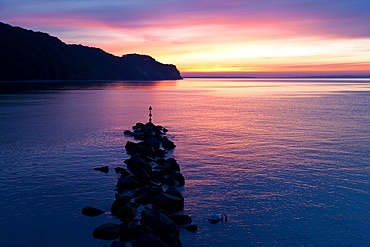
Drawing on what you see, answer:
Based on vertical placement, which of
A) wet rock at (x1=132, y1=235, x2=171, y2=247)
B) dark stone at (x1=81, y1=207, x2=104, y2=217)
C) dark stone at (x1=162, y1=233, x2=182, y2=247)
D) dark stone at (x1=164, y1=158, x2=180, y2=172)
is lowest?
dark stone at (x1=81, y1=207, x2=104, y2=217)

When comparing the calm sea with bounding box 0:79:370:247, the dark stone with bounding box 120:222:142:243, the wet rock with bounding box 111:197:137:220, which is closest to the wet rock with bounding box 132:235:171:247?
the dark stone with bounding box 120:222:142:243

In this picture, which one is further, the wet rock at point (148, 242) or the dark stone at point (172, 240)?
the dark stone at point (172, 240)

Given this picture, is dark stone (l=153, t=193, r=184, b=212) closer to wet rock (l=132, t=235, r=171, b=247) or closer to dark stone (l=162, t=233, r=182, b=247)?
dark stone (l=162, t=233, r=182, b=247)

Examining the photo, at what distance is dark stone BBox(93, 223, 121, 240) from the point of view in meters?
13.4

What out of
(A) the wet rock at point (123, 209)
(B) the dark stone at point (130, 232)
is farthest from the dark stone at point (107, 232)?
(A) the wet rock at point (123, 209)

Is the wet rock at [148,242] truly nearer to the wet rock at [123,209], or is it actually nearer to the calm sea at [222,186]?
the calm sea at [222,186]

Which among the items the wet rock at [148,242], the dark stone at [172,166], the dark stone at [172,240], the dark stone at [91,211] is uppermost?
the dark stone at [172,166]

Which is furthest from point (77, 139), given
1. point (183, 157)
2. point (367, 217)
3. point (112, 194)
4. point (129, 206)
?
point (367, 217)

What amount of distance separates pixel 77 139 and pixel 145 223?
2257 cm

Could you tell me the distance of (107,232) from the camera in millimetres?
13414

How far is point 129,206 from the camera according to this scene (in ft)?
50.2

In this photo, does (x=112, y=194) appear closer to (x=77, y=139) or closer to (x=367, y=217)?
(x=367, y=217)

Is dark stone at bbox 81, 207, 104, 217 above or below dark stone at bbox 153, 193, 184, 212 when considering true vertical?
below

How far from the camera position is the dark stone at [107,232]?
13.4m
